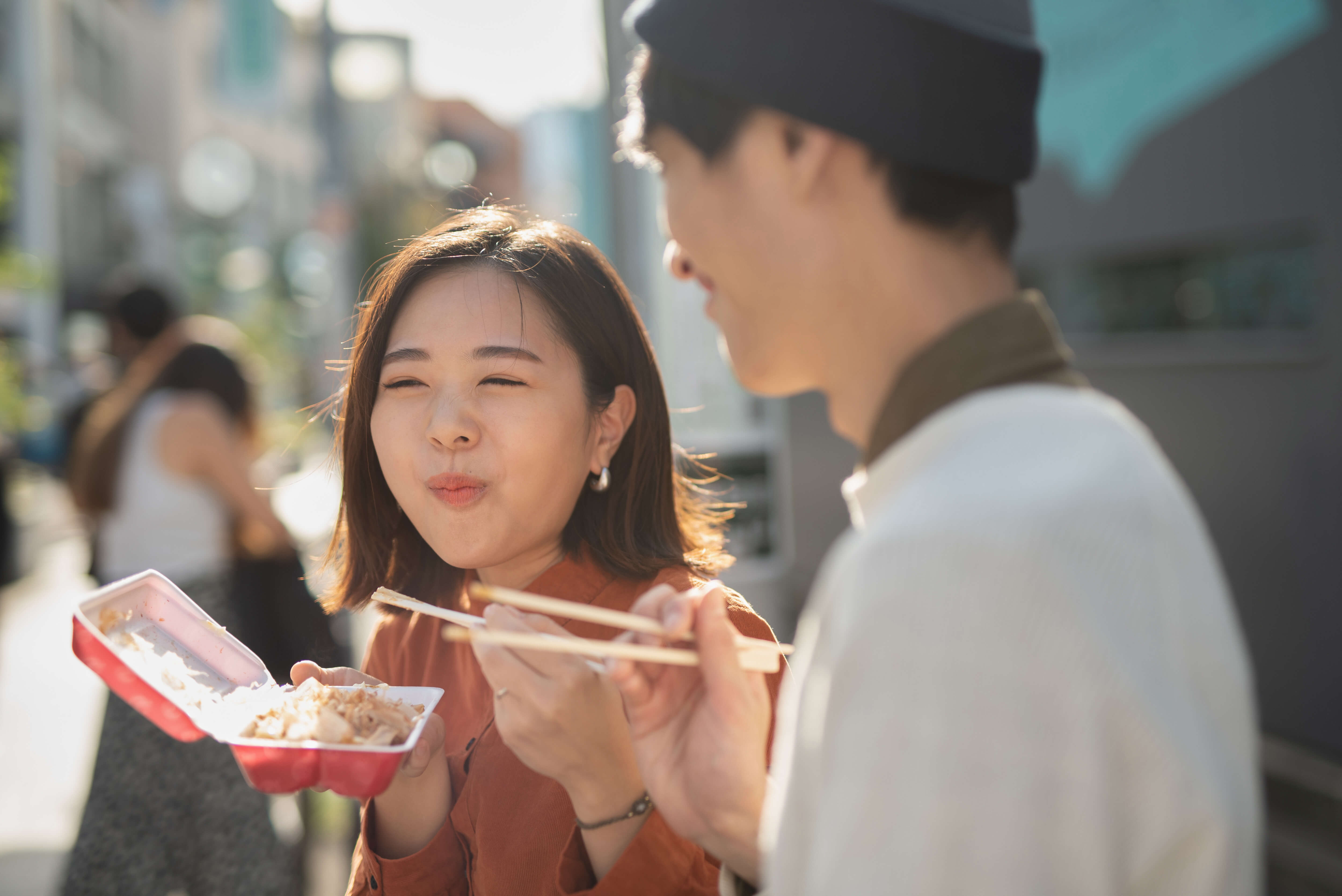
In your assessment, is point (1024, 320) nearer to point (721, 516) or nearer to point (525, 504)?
point (525, 504)

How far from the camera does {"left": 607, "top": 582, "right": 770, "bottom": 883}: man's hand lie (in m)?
1.20

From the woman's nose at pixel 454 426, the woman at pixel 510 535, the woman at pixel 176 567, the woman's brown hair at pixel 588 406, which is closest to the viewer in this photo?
the woman at pixel 510 535

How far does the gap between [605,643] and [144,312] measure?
12.6 feet

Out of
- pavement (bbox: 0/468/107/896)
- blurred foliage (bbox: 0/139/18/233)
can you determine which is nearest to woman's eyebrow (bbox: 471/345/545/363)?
pavement (bbox: 0/468/107/896)

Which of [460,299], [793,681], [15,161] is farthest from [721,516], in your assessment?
[15,161]

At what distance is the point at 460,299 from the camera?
1617mm

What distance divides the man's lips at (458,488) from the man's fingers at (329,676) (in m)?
0.29

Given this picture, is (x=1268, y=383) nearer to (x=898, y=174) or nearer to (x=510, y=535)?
(x=510, y=535)

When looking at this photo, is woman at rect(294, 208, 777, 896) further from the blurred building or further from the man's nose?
the blurred building

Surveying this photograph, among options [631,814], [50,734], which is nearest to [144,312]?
[50,734]

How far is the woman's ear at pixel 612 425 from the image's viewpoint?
5.70 ft

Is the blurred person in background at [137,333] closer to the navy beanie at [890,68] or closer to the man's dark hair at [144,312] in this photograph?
the man's dark hair at [144,312]

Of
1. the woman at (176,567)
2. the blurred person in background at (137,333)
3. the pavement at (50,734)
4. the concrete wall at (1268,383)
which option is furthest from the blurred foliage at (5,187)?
the concrete wall at (1268,383)

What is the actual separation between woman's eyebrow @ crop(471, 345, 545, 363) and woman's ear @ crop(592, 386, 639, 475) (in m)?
0.19
